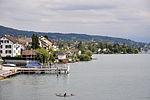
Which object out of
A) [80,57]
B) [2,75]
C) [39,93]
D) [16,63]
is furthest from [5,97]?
[80,57]

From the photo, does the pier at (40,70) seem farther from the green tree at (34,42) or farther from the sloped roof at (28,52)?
the green tree at (34,42)

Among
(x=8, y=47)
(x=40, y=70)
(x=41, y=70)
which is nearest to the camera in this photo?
(x=40, y=70)

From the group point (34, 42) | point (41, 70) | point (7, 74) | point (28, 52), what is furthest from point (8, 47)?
point (7, 74)

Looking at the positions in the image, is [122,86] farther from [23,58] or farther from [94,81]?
[23,58]

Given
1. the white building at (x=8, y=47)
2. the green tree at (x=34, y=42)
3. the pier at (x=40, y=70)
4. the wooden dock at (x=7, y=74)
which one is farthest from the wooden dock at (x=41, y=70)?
the green tree at (x=34, y=42)

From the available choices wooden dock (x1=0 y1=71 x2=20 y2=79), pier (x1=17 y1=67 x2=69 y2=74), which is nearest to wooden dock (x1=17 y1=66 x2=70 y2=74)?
pier (x1=17 y1=67 x2=69 y2=74)

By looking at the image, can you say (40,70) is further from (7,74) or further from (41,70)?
(7,74)

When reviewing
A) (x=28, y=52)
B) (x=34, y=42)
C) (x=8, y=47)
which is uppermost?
(x=34, y=42)

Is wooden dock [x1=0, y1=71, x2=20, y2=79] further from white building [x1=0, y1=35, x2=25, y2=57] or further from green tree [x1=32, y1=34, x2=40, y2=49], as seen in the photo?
green tree [x1=32, y1=34, x2=40, y2=49]

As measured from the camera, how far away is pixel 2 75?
185 ft

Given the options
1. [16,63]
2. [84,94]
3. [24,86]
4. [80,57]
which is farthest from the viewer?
[80,57]

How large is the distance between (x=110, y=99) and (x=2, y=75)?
23027 millimetres

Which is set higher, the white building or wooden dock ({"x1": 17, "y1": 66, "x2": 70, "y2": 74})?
the white building

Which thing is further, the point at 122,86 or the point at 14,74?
the point at 14,74
